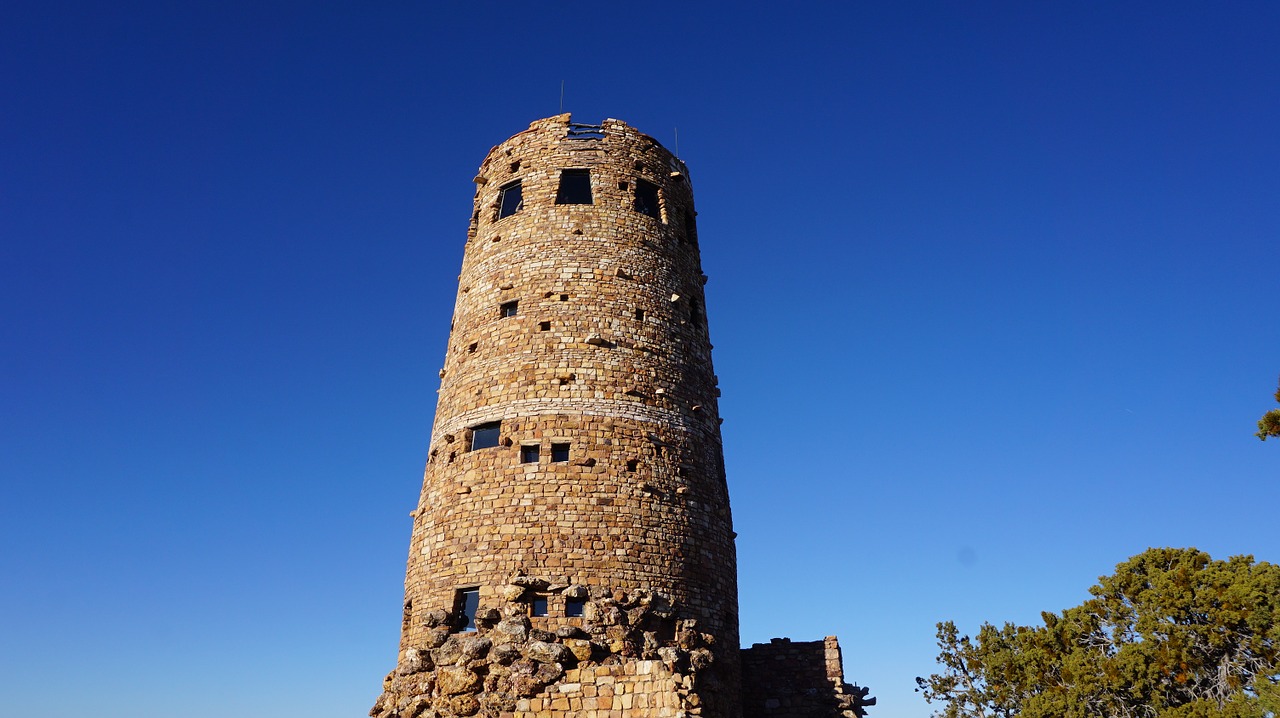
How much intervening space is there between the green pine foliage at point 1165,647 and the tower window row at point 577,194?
20316 mm

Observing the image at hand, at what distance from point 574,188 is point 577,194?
0.27m

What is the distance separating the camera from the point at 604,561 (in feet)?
61.7

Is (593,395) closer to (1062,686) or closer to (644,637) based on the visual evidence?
(644,637)

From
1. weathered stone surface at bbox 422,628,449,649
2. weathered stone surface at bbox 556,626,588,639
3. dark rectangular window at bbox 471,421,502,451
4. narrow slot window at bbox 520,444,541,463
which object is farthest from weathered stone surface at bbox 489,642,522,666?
dark rectangular window at bbox 471,421,502,451

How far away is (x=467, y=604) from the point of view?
1888 cm

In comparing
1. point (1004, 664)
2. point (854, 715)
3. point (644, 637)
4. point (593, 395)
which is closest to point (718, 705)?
point (644, 637)

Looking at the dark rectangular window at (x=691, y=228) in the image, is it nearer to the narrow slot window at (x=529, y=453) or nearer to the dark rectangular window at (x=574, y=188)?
the dark rectangular window at (x=574, y=188)

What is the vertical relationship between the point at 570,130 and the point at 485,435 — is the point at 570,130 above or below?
above

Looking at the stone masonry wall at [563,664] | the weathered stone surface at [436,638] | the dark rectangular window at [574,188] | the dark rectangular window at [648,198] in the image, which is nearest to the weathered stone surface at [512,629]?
the stone masonry wall at [563,664]

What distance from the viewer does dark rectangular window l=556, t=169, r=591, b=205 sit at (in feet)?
80.2

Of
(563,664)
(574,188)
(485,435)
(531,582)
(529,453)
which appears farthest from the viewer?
(574,188)

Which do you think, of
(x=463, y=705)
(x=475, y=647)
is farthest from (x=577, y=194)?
(x=463, y=705)

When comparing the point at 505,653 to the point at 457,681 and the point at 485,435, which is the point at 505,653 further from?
the point at 485,435

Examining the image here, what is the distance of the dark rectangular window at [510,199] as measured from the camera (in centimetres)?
Result: 2498
